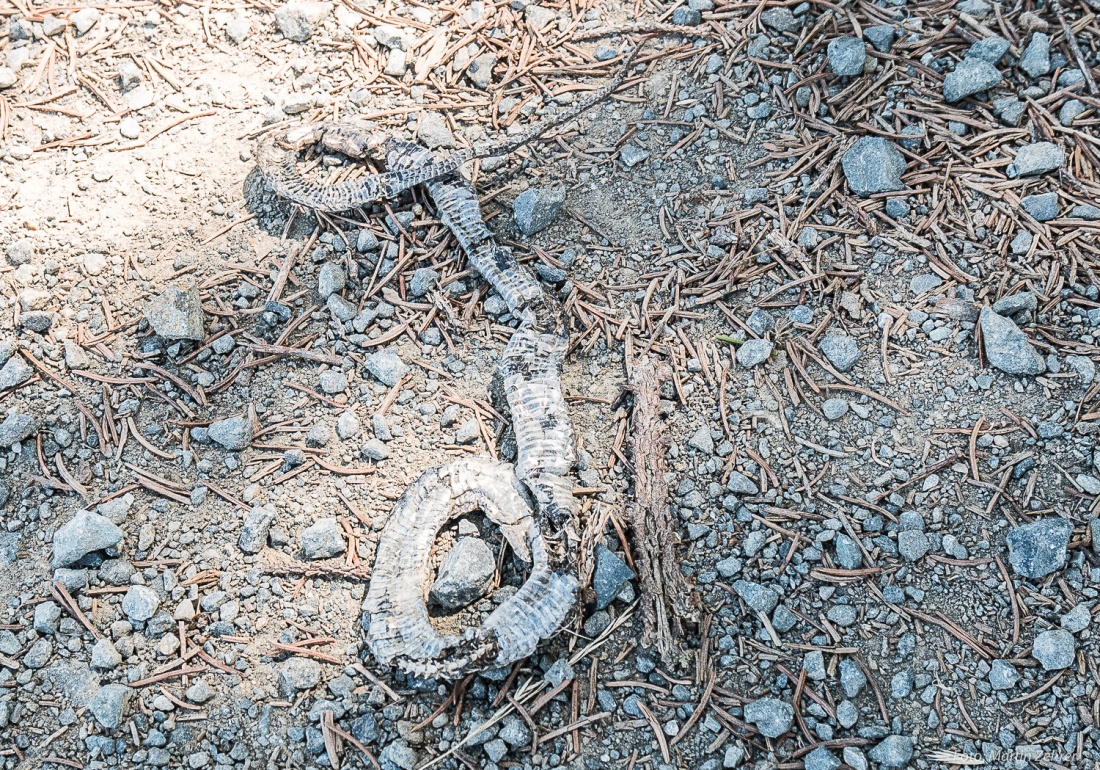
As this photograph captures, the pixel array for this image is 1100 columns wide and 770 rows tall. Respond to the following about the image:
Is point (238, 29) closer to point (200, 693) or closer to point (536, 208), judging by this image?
point (536, 208)

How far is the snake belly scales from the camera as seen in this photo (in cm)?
269

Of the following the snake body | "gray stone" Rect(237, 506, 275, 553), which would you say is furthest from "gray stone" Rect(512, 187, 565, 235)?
"gray stone" Rect(237, 506, 275, 553)

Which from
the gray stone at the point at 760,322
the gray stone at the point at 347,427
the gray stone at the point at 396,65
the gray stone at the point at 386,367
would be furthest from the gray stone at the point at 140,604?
the gray stone at the point at 396,65

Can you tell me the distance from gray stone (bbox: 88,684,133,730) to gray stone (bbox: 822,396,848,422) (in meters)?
2.67

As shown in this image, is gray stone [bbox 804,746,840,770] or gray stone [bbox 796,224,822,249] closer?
gray stone [bbox 804,746,840,770]

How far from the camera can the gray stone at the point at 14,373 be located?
3.24 metres

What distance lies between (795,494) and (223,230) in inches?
106

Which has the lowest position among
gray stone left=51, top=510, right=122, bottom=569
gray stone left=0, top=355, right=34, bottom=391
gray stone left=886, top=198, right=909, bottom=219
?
gray stone left=51, top=510, right=122, bottom=569

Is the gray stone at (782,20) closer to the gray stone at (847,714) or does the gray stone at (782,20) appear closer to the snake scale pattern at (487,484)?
the snake scale pattern at (487,484)

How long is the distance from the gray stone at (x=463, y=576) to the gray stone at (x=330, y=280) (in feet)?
4.05

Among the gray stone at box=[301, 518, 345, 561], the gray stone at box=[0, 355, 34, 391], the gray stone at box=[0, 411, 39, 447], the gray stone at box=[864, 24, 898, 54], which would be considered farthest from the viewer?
the gray stone at box=[864, 24, 898, 54]

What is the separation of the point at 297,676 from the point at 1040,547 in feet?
8.30

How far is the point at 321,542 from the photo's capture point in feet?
9.61

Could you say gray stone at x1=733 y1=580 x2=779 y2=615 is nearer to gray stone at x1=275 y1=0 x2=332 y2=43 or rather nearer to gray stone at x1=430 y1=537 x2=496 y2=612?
gray stone at x1=430 y1=537 x2=496 y2=612
